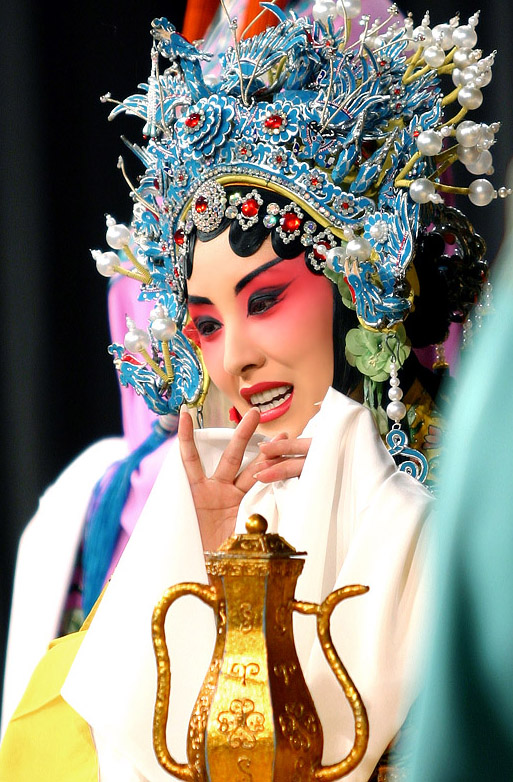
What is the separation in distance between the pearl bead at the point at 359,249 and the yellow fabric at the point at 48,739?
626 millimetres

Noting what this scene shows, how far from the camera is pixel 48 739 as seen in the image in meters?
1.42

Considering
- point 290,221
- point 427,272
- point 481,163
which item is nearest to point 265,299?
point 290,221

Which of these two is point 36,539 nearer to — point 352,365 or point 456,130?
point 352,365

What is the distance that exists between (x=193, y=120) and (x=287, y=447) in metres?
0.43

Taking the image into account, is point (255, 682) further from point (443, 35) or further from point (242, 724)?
point (443, 35)

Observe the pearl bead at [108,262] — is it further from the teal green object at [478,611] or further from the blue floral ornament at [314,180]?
the teal green object at [478,611]

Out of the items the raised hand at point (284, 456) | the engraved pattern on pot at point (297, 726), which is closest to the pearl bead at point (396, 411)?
the raised hand at point (284, 456)

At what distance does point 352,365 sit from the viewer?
1467 millimetres

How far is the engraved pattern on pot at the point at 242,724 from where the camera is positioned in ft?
3.50

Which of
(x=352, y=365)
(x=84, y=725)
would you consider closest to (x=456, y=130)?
(x=352, y=365)

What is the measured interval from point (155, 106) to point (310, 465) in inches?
21.4

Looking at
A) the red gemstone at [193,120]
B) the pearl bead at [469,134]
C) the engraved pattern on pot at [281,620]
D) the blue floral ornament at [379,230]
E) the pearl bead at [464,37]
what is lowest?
the engraved pattern on pot at [281,620]

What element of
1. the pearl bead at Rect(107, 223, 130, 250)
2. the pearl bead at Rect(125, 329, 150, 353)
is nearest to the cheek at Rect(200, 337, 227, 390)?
the pearl bead at Rect(125, 329, 150, 353)

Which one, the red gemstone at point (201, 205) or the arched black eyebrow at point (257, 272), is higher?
the red gemstone at point (201, 205)
